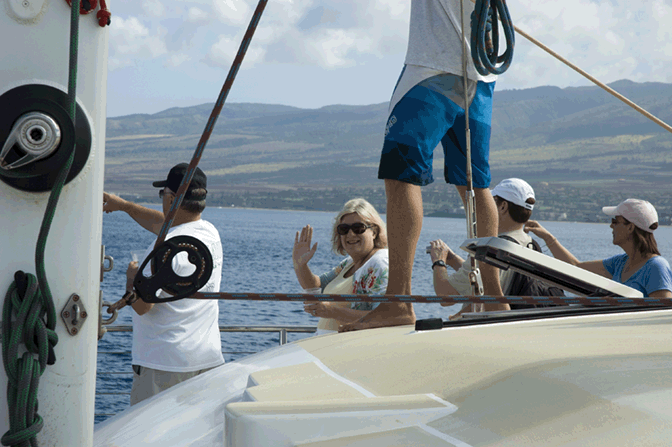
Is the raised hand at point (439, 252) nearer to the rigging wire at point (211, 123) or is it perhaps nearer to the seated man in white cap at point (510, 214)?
the seated man in white cap at point (510, 214)

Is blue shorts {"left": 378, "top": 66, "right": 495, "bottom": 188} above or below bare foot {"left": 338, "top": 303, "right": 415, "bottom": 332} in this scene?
above

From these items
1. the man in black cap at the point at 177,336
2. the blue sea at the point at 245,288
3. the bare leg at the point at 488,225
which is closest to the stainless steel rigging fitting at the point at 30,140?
the bare leg at the point at 488,225

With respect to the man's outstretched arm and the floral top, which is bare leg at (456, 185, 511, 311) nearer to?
the floral top

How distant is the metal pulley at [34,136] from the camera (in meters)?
0.93

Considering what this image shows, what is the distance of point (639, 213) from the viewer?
3406mm

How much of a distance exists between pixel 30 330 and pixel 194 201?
2334 mm

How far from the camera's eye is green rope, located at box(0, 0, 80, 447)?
0.94m

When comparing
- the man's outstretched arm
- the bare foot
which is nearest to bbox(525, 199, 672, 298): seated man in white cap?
the bare foot

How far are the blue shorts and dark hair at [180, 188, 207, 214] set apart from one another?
51.7 inches

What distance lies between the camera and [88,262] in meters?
1.02

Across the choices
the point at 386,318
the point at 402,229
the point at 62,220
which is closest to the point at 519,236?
the point at 402,229

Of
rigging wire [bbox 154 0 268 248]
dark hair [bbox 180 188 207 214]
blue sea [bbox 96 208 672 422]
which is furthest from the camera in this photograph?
blue sea [bbox 96 208 672 422]

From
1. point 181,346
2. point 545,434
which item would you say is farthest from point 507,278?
point 545,434

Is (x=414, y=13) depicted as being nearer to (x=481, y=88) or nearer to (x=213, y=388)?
(x=481, y=88)
